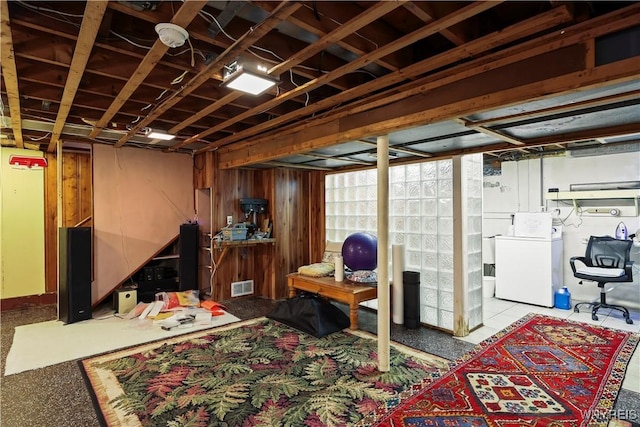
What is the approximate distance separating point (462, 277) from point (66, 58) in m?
4.12

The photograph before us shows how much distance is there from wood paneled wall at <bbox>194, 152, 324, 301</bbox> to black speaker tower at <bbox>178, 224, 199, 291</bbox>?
32 cm

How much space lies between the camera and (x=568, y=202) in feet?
17.3

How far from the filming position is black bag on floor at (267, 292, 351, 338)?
3.86 m

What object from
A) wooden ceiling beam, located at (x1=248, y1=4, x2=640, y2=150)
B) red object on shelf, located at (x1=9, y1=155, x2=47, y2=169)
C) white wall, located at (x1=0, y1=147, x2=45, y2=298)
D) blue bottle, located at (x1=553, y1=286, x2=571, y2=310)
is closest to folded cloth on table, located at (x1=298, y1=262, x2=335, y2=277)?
wooden ceiling beam, located at (x1=248, y1=4, x2=640, y2=150)

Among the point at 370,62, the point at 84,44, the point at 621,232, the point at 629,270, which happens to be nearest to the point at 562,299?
the point at 629,270

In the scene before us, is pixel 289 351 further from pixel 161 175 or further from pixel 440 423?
pixel 161 175

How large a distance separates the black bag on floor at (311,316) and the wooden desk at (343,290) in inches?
4.8

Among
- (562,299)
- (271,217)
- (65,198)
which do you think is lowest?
(562,299)

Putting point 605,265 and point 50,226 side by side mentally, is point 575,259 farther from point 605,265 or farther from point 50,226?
point 50,226

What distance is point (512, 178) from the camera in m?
5.83

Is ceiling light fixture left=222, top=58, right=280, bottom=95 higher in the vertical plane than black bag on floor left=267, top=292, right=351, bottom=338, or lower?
higher

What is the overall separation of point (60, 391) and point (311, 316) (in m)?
2.35

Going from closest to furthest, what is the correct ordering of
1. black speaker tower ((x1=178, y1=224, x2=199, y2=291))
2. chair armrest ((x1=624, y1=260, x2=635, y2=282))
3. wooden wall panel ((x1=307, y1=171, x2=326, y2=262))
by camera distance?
chair armrest ((x1=624, y1=260, x2=635, y2=282))
black speaker tower ((x1=178, y1=224, x2=199, y2=291))
wooden wall panel ((x1=307, y1=171, x2=326, y2=262))

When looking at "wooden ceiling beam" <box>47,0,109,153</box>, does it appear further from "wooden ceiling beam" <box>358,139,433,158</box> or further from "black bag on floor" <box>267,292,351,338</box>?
"black bag on floor" <box>267,292,351,338</box>
